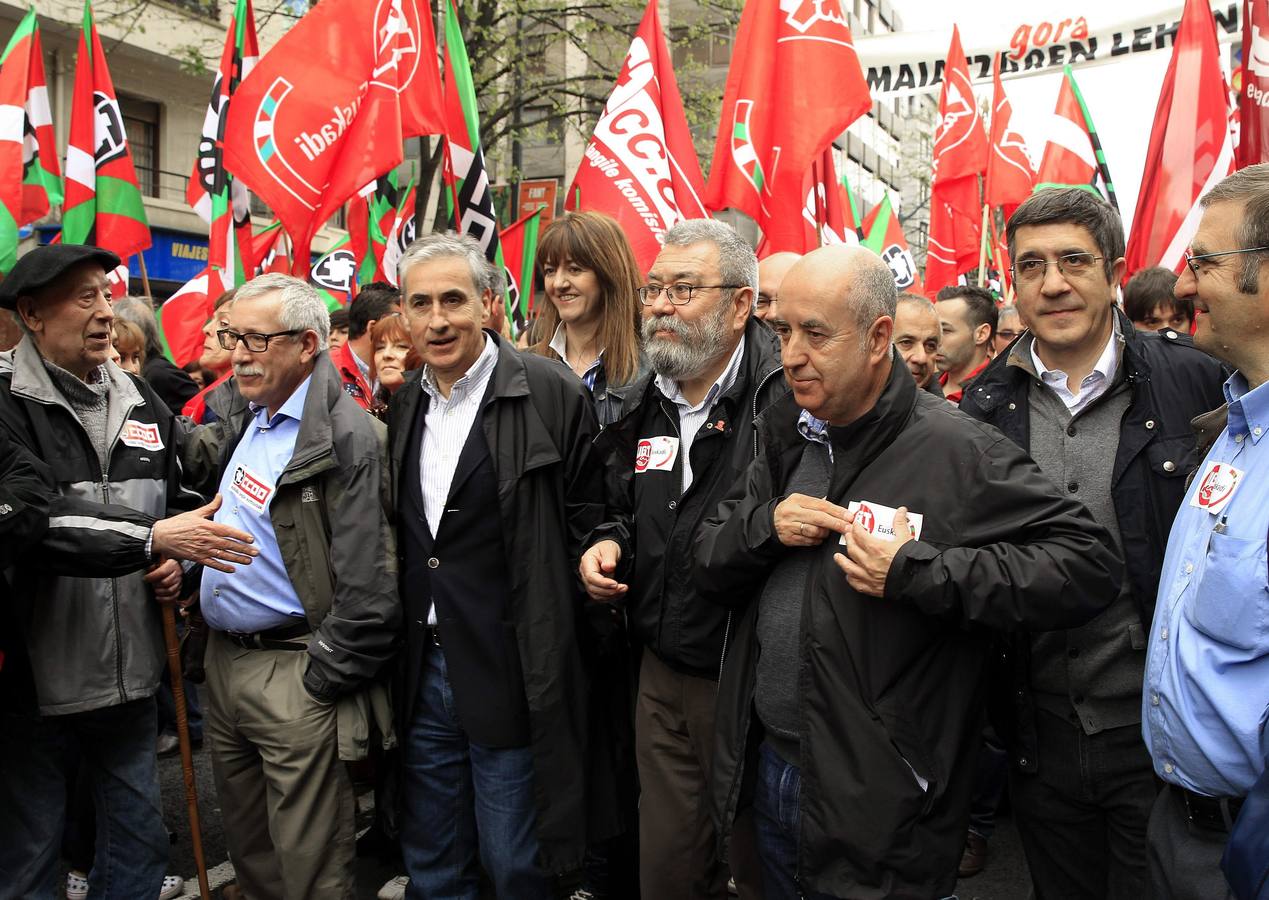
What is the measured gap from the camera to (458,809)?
11.0ft

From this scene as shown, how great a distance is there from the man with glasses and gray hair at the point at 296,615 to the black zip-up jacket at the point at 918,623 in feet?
4.74

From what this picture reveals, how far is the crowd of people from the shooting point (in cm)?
220

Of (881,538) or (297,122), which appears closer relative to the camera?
A: (881,538)

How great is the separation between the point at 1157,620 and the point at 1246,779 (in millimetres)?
375

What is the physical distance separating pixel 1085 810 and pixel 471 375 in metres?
2.19

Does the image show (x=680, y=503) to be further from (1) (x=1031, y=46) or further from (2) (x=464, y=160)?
(1) (x=1031, y=46)

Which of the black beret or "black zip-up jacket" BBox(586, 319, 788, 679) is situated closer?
"black zip-up jacket" BBox(586, 319, 788, 679)

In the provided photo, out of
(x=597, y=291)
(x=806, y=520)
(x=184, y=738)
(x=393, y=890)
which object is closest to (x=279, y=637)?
(x=184, y=738)

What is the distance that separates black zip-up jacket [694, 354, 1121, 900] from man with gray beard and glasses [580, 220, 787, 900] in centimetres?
63

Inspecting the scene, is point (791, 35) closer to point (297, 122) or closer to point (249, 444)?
point (297, 122)

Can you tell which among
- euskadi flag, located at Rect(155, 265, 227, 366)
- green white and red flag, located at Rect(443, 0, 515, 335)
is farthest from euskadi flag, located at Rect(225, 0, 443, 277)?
euskadi flag, located at Rect(155, 265, 227, 366)

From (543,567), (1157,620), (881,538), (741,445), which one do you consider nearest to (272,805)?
(543,567)

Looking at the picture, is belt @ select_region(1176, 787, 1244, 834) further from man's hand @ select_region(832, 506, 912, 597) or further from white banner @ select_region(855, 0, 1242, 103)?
white banner @ select_region(855, 0, 1242, 103)

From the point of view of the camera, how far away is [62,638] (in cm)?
323
